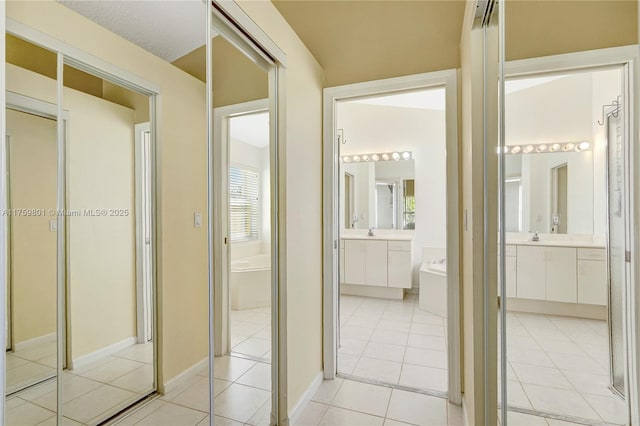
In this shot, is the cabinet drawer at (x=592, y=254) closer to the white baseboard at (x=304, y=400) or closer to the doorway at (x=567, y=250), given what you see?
the doorway at (x=567, y=250)

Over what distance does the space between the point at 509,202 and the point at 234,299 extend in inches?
45.1

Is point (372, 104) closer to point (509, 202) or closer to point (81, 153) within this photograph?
point (509, 202)

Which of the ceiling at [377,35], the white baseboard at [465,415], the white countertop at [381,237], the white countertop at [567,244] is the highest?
the ceiling at [377,35]

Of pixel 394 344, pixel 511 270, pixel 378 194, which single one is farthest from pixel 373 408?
pixel 378 194

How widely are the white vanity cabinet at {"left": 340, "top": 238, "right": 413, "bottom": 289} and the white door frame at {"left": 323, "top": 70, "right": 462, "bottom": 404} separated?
2.00 meters

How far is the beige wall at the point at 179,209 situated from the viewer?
1.03 metres

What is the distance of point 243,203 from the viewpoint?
1.48 metres

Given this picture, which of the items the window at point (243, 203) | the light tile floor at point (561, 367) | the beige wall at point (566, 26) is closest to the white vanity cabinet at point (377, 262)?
the window at point (243, 203)

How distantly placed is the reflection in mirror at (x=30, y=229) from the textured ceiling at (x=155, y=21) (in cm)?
20

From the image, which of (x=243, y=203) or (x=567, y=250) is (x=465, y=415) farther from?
(x=243, y=203)

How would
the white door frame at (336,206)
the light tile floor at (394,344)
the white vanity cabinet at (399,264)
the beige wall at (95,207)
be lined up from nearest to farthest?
the beige wall at (95,207) → the white door frame at (336,206) → the light tile floor at (394,344) → the white vanity cabinet at (399,264)

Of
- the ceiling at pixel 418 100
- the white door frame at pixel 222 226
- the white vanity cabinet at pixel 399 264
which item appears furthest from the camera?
the white vanity cabinet at pixel 399 264

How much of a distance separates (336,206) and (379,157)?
2540mm

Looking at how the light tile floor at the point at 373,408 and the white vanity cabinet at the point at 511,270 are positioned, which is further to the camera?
the light tile floor at the point at 373,408
